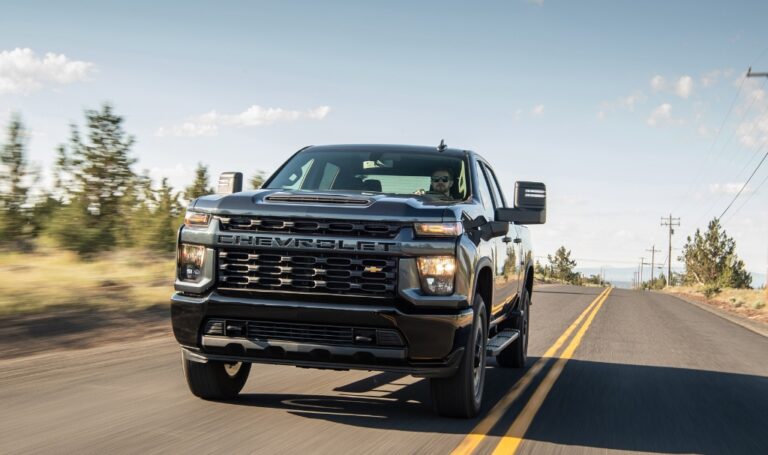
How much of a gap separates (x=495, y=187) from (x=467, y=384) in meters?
3.42

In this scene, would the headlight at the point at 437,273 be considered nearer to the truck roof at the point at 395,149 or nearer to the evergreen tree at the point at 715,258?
the truck roof at the point at 395,149

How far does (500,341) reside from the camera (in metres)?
7.83

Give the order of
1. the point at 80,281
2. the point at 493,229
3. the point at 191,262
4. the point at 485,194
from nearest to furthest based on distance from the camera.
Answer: the point at 191,262, the point at 493,229, the point at 485,194, the point at 80,281

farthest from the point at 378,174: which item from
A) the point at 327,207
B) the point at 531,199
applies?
the point at 327,207

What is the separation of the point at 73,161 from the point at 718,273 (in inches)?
3510

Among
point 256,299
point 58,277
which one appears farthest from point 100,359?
point 58,277

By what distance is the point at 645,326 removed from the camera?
18.3 metres

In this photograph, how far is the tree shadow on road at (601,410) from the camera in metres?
6.16

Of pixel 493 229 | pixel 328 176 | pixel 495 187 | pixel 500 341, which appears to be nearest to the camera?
pixel 493 229

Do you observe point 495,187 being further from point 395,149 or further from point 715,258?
point 715,258

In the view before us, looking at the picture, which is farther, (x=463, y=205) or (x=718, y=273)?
(x=718, y=273)

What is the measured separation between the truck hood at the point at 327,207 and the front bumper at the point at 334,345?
1.96ft

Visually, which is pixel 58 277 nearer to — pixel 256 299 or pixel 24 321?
pixel 24 321

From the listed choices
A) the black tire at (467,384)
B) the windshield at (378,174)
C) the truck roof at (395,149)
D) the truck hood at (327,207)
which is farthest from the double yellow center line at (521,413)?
the truck roof at (395,149)
